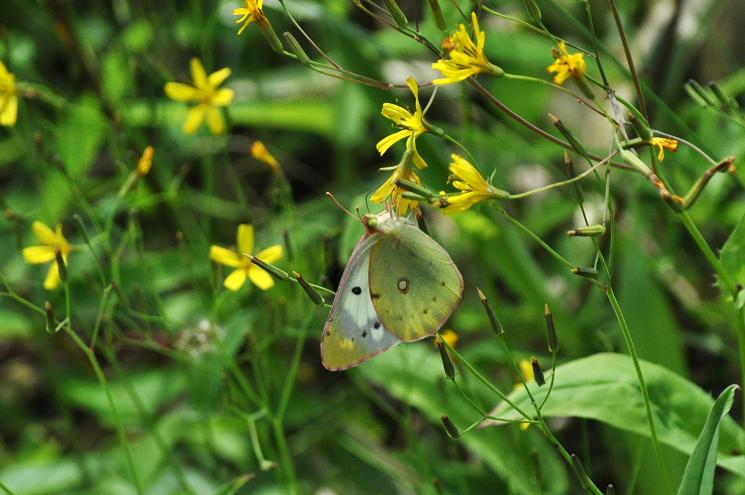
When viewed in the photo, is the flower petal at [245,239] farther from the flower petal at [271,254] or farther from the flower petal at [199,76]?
the flower petal at [199,76]

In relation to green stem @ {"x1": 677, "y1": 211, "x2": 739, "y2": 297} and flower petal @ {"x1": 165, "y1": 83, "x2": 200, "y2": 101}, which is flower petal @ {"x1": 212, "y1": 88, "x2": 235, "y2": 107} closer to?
flower petal @ {"x1": 165, "y1": 83, "x2": 200, "y2": 101}

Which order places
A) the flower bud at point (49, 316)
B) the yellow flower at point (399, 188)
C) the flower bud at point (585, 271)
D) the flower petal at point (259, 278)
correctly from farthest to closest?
the flower petal at point (259, 278) → the flower bud at point (49, 316) → the yellow flower at point (399, 188) → the flower bud at point (585, 271)

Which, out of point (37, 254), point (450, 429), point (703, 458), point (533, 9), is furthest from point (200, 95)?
point (703, 458)

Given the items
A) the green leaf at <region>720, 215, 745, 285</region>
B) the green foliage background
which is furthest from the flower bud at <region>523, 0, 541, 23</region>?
the green leaf at <region>720, 215, 745, 285</region>

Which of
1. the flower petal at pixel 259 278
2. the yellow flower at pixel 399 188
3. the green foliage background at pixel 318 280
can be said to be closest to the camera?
the yellow flower at pixel 399 188

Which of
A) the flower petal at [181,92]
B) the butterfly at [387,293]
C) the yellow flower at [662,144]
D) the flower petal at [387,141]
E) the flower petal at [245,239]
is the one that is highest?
the yellow flower at [662,144]

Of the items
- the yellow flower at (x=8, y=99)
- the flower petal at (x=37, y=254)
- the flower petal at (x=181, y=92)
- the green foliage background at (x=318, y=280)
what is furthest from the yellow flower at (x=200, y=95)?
the flower petal at (x=37, y=254)

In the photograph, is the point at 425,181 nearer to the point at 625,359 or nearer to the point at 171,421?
the point at 625,359
